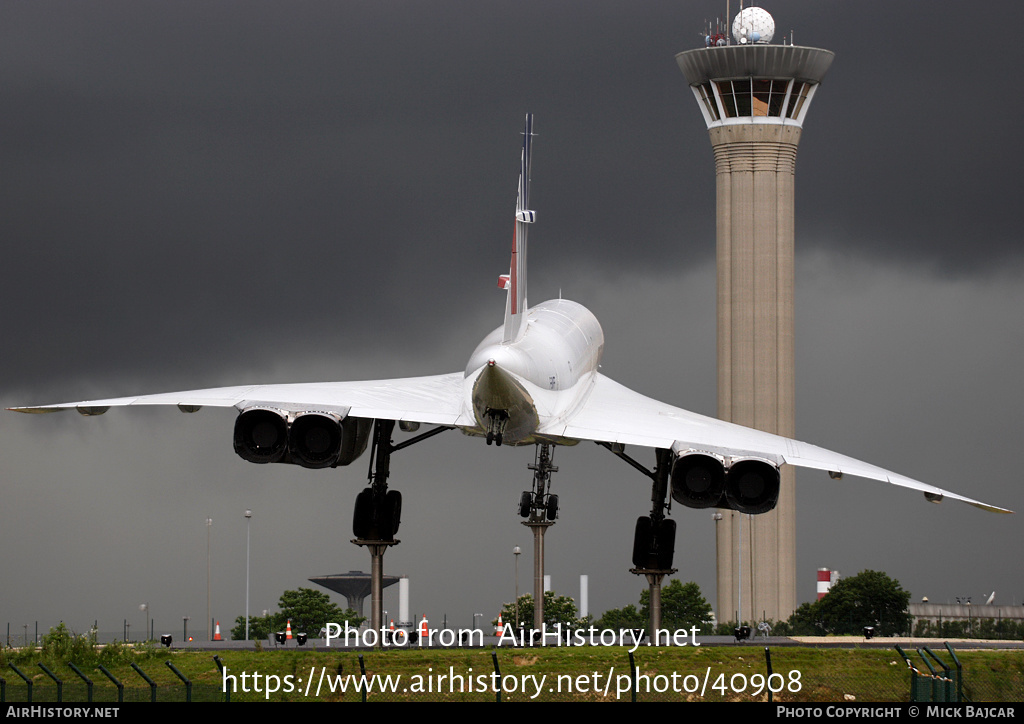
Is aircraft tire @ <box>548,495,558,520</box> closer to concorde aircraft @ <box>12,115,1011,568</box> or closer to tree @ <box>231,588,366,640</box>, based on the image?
Answer: concorde aircraft @ <box>12,115,1011,568</box>

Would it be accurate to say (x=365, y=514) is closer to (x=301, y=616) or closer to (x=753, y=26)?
(x=301, y=616)

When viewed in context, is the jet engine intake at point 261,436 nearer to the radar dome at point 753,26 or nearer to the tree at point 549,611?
the tree at point 549,611

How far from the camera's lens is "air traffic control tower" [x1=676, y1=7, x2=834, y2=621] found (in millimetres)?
95438

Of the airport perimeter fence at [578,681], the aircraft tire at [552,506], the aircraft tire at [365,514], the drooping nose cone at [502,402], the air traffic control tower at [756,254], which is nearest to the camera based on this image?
the airport perimeter fence at [578,681]

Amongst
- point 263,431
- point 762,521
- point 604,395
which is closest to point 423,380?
point 604,395

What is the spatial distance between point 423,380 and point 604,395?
4.71m

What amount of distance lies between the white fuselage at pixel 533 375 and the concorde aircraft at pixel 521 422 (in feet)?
0.14

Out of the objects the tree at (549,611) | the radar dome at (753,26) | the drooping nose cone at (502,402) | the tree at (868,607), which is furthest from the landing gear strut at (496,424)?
the radar dome at (753,26)

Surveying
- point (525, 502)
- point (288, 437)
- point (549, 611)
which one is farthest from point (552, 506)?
point (549, 611)

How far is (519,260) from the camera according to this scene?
41.9 meters

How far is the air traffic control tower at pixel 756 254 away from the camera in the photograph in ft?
313

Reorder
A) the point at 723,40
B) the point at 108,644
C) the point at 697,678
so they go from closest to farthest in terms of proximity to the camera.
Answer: the point at 697,678 → the point at 108,644 → the point at 723,40

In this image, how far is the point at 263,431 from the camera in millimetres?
36125
